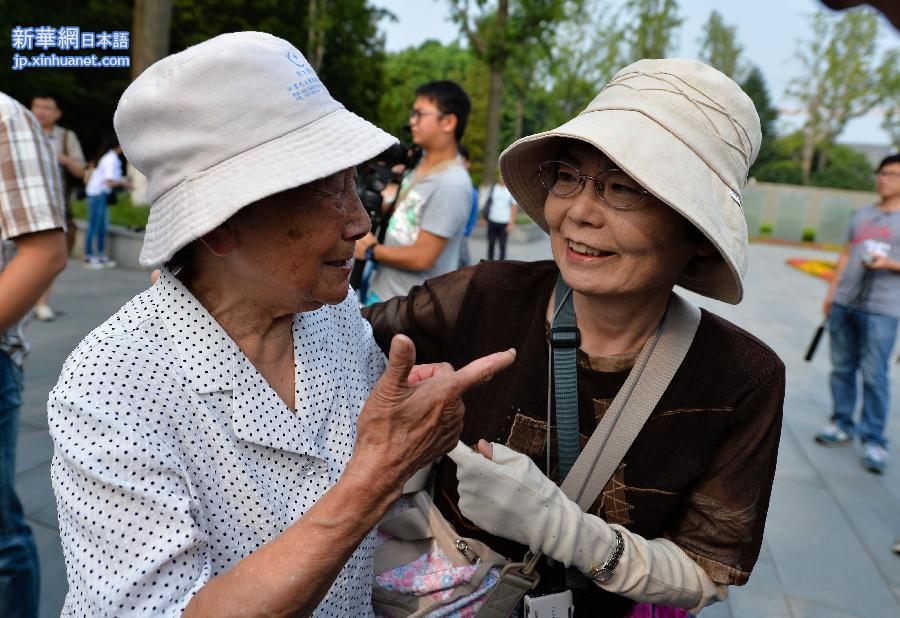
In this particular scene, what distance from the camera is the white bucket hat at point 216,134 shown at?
111 cm

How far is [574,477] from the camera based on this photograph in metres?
1.50

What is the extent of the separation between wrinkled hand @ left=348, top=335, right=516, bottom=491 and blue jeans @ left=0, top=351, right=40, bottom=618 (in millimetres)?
1530

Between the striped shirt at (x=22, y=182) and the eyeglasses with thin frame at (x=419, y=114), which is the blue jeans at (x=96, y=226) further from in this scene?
the striped shirt at (x=22, y=182)

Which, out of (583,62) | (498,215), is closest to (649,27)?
(583,62)

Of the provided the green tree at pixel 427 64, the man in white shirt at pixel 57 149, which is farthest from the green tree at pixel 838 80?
the man in white shirt at pixel 57 149

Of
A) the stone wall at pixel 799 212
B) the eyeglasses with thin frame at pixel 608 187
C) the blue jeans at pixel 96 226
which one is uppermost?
the eyeglasses with thin frame at pixel 608 187

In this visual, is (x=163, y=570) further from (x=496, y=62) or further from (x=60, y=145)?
(x=496, y=62)

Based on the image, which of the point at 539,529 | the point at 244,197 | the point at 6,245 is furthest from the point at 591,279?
the point at 6,245

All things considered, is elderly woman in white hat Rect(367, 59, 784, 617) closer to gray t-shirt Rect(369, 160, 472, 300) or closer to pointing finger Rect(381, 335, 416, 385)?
pointing finger Rect(381, 335, 416, 385)

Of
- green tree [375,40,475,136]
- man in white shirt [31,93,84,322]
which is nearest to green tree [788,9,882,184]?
green tree [375,40,475,136]

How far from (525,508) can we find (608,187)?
2.43 ft

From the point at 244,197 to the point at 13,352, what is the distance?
4.63 feet

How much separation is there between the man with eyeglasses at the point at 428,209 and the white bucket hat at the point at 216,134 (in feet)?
6.66

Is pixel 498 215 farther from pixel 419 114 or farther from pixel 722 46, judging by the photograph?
pixel 722 46
